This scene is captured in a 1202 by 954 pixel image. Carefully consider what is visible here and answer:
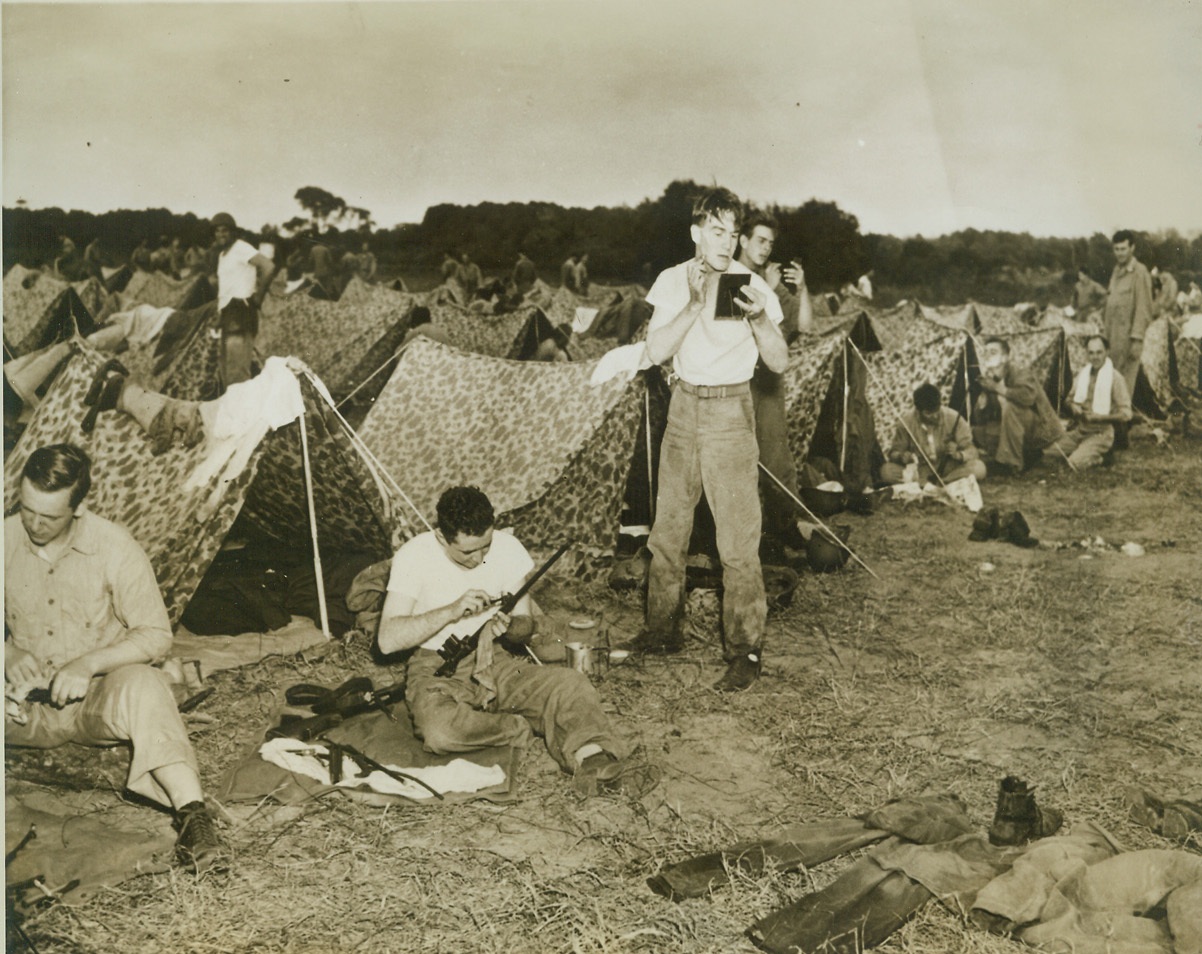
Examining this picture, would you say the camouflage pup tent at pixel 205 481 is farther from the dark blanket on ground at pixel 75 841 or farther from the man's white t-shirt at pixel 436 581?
the dark blanket on ground at pixel 75 841

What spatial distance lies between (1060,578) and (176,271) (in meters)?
4.36

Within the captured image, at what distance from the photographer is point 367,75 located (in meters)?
3.84

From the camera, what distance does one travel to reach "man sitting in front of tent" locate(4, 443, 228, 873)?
3514 millimetres

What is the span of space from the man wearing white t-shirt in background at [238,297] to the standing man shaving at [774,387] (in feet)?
6.83

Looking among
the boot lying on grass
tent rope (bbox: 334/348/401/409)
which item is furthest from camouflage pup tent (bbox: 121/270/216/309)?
the boot lying on grass

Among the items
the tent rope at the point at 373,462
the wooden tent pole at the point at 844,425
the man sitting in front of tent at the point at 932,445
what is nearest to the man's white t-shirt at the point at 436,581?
the tent rope at the point at 373,462

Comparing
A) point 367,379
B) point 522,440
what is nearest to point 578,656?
point 522,440

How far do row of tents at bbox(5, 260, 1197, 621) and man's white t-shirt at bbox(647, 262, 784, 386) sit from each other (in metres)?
0.35

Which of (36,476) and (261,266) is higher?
(261,266)

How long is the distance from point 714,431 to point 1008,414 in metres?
2.69

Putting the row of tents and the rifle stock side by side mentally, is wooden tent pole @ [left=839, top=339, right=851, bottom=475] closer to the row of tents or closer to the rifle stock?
the row of tents

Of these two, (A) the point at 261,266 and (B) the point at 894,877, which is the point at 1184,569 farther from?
(A) the point at 261,266

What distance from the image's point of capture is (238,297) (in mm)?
4402

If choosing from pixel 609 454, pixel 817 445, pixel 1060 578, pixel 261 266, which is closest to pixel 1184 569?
pixel 1060 578
